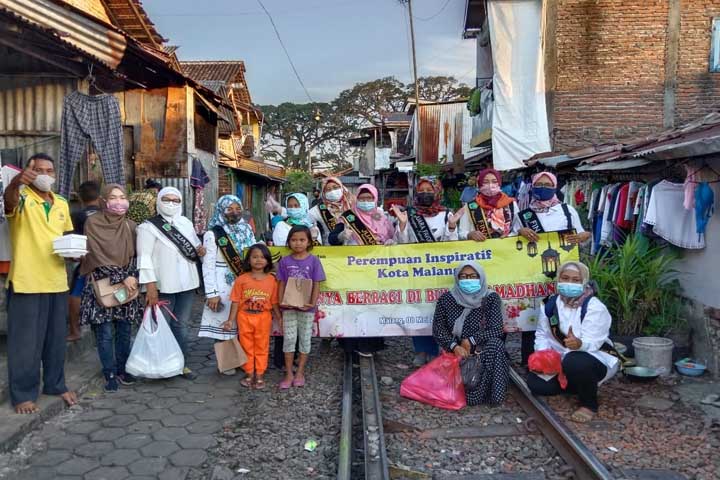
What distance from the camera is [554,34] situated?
501 inches

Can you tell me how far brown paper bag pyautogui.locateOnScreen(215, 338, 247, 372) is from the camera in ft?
19.8

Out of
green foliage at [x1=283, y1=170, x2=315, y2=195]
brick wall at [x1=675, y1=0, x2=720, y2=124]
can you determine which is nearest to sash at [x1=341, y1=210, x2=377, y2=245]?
brick wall at [x1=675, y1=0, x2=720, y2=124]

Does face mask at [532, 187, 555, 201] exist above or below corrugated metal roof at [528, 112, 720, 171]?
below

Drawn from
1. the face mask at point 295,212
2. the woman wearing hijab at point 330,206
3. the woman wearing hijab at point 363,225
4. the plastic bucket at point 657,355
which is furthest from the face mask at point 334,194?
the plastic bucket at point 657,355

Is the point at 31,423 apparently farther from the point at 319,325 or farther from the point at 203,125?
the point at 203,125

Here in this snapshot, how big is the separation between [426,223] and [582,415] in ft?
8.20

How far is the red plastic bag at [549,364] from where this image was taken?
209 inches

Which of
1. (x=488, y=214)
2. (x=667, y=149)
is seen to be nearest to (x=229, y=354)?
(x=488, y=214)

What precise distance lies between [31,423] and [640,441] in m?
4.74

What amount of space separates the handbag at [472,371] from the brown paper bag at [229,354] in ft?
7.20

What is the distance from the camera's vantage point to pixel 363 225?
6500 millimetres

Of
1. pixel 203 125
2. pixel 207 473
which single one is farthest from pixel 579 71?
pixel 207 473

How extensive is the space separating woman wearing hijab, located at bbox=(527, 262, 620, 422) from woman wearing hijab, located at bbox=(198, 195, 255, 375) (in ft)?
10.0

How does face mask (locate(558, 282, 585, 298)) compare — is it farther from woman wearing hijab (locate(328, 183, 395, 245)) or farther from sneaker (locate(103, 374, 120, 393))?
sneaker (locate(103, 374, 120, 393))
